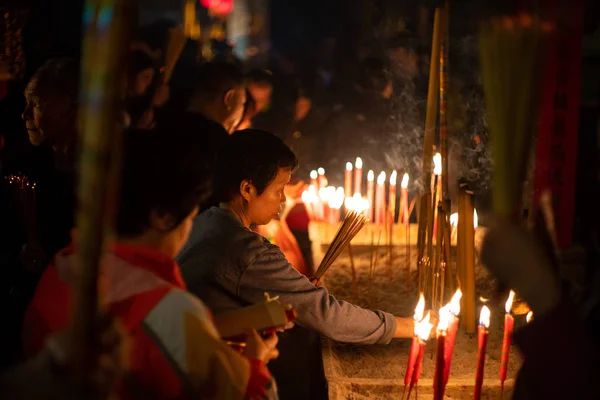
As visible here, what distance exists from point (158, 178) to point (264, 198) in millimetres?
1082

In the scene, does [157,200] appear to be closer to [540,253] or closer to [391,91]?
[540,253]

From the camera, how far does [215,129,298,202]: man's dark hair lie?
8.79 ft

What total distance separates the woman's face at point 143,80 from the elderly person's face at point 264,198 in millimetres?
1014

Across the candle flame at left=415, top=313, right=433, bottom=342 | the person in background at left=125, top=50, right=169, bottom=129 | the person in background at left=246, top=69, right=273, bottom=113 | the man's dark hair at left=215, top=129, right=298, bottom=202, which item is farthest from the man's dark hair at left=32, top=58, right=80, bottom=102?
the person in background at left=246, top=69, right=273, bottom=113

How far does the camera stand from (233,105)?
445cm

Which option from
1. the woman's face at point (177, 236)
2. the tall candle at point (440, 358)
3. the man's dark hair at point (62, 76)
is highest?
the man's dark hair at point (62, 76)

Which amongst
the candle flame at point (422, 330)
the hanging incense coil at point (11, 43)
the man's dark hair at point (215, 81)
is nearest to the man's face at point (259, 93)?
the man's dark hair at point (215, 81)

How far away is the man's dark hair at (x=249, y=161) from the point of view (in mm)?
2680

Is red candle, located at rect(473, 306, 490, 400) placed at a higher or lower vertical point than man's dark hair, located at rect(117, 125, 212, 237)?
lower

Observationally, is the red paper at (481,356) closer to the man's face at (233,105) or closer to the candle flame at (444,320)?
the candle flame at (444,320)

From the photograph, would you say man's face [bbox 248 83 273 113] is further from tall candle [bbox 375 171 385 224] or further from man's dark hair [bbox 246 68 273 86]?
tall candle [bbox 375 171 385 224]

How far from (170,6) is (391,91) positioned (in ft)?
28.3

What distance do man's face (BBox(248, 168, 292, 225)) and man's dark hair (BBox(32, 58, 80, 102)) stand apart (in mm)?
843

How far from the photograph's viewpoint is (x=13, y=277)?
2.92 metres
